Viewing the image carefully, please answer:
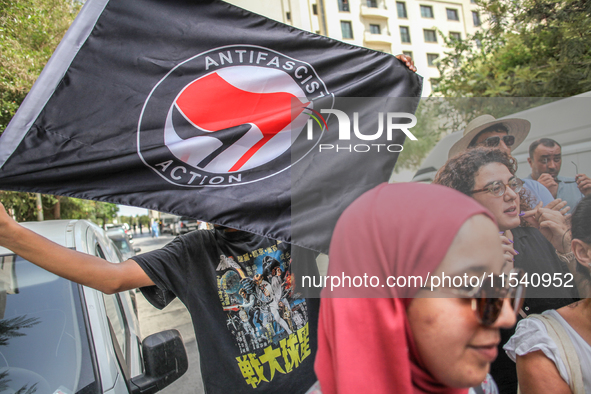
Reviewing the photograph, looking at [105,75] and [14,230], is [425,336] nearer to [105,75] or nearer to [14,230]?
[14,230]

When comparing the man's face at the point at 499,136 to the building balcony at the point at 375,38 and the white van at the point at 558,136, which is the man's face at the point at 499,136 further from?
the building balcony at the point at 375,38

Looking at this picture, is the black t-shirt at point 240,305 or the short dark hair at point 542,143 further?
the black t-shirt at point 240,305

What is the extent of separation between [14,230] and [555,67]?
19.0 ft

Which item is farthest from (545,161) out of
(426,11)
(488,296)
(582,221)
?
(426,11)

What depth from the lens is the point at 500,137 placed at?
135 centimetres

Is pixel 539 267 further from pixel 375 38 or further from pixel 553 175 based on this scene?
pixel 375 38

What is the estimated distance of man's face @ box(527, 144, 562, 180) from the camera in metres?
1.42

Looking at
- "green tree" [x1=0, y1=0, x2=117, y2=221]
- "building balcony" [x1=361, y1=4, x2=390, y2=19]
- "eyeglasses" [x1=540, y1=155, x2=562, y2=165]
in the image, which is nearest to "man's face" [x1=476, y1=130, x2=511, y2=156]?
"eyeglasses" [x1=540, y1=155, x2=562, y2=165]

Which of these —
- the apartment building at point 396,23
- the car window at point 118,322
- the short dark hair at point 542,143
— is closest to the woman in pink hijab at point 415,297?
the short dark hair at point 542,143

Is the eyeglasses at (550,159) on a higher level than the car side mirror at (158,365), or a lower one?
higher

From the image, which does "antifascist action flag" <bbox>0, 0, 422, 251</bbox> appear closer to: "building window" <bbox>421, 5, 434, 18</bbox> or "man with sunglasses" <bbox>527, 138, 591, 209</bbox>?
"man with sunglasses" <bbox>527, 138, 591, 209</bbox>

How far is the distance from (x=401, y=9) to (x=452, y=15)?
524 cm

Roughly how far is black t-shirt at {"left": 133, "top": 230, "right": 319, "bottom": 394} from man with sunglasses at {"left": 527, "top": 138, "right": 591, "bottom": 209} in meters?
1.01

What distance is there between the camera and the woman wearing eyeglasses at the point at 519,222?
1265mm
